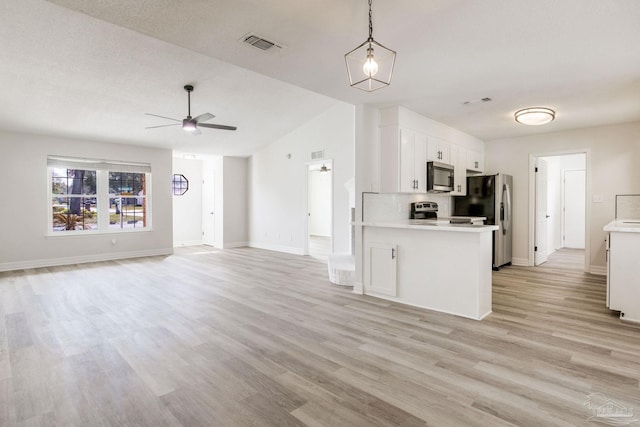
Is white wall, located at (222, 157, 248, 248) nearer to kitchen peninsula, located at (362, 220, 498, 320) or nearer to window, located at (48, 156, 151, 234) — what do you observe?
Answer: window, located at (48, 156, 151, 234)

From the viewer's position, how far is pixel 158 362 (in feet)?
8.42

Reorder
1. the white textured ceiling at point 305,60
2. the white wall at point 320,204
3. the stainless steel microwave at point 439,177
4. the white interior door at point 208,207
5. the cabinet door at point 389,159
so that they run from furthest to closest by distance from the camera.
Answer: the white wall at point 320,204 < the white interior door at point 208,207 < the stainless steel microwave at point 439,177 < the cabinet door at point 389,159 < the white textured ceiling at point 305,60

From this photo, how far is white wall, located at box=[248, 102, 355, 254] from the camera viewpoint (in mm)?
6883

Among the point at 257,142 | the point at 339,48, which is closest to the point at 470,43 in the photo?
the point at 339,48

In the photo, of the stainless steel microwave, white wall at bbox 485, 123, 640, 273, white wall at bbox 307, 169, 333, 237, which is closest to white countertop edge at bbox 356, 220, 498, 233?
the stainless steel microwave

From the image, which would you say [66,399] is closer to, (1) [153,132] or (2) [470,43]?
(2) [470,43]

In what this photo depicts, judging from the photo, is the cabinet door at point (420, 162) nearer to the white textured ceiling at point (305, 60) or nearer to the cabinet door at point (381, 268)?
the white textured ceiling at point (305, 60)

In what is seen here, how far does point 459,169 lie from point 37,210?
8074mm

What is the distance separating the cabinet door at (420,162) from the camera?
15.6ft

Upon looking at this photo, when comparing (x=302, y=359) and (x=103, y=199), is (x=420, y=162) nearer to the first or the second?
(x=302, y=359)

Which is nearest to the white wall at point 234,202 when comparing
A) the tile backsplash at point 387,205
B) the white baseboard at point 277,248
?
the white baseboard at point 277,248

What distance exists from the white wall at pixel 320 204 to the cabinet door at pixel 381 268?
A: 793 cm

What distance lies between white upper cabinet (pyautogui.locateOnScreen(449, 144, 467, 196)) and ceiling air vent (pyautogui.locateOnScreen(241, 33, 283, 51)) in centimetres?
399

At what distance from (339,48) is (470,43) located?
1082 millimetres
